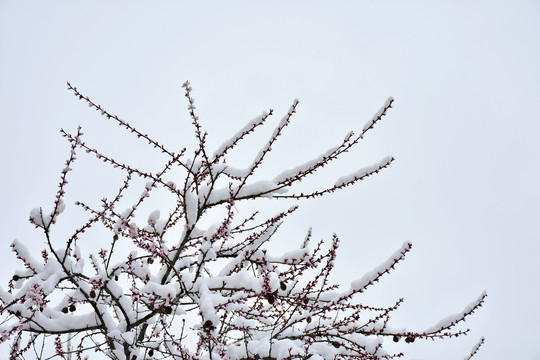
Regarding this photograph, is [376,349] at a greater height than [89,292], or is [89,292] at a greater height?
[89,292]

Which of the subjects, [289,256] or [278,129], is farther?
[289,256]

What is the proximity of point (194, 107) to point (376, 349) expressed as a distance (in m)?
2.44

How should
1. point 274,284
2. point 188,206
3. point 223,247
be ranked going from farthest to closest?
1. point 223,247
2. point 188,206
3. point 274,284

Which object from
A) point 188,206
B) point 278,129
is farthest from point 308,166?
point 188,206

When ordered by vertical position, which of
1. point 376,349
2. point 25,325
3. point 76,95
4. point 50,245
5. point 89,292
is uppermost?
point 76,95

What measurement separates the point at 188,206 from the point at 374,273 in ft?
5.15

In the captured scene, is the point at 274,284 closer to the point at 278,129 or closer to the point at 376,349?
the point at 278,129

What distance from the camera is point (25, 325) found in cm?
292

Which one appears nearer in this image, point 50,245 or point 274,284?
point 274,284

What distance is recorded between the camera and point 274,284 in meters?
2.44

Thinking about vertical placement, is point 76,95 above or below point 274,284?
above

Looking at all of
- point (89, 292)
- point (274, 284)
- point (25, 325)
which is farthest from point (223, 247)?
point (25, 325)

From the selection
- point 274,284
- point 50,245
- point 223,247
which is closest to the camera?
point 274,284

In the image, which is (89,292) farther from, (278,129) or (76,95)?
(278,129)
